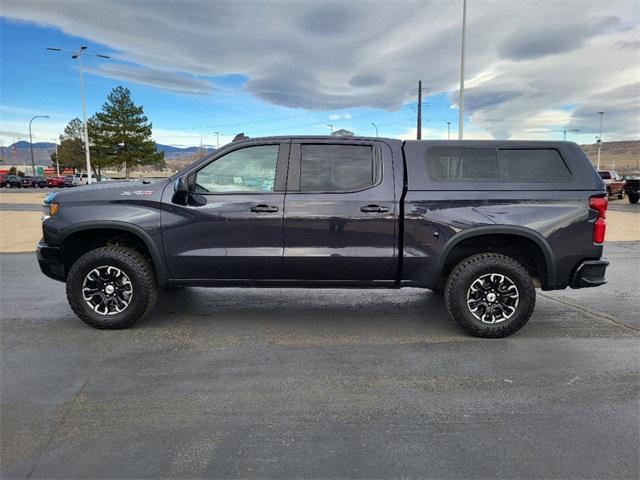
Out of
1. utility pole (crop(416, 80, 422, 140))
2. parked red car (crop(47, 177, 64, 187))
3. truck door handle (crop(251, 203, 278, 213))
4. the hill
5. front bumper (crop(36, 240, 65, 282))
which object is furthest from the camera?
the hill

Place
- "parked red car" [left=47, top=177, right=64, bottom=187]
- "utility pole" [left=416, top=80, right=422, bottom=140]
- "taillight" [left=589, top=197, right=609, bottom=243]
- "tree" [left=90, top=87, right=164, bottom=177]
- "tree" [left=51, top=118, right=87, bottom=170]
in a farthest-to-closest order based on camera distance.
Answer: "tree" [left=51, top=118, right=87, bottom=170], "parked red car" [left=47, top=177, right=64, bottom=187], "tree" [left=90, top=87, right=164, bottom=177], "utility pole" [left=416, top=80, right=422, bottom=140], "taillight" [left=589, top=197, right=609, bottom=243]

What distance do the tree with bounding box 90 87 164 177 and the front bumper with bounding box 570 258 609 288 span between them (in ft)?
150

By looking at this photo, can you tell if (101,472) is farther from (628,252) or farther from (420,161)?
(628,252)

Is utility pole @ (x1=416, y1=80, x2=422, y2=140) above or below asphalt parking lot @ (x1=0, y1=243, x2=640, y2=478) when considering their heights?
above

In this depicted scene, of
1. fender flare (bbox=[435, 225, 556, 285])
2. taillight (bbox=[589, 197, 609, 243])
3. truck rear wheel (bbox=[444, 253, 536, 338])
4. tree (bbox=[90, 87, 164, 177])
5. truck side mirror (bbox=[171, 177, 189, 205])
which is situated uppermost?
tree (bbox=[90, 87, 164, 177])

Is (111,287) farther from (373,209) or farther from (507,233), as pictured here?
(507,233)

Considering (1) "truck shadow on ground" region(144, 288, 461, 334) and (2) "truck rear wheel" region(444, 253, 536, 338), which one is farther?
(1) "truck shadow on ground" region(144, 288, 461, 334)

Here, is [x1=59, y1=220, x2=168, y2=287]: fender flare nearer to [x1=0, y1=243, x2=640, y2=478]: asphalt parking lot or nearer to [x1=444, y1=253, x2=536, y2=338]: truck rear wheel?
[x1=0, y1=243, x2=640, y2=478]: asphalt parking lot

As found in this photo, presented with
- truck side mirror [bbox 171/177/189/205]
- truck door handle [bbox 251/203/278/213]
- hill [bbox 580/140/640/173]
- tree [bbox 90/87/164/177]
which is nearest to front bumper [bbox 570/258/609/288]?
truck door handle [bbox 251/203/278/213]

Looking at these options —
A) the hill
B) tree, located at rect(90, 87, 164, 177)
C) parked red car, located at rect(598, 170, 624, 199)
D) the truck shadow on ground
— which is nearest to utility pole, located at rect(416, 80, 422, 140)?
parked red car, located at rect(598, 170, 624, 199)

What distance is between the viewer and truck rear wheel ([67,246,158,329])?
4.61m

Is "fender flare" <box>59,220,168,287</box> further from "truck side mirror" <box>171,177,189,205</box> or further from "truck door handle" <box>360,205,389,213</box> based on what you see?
"truck door handle" <box>360,205,389,213</box>

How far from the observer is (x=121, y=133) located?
4466 cm

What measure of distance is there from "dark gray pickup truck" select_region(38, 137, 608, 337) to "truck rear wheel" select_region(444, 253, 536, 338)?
0.04 ft
